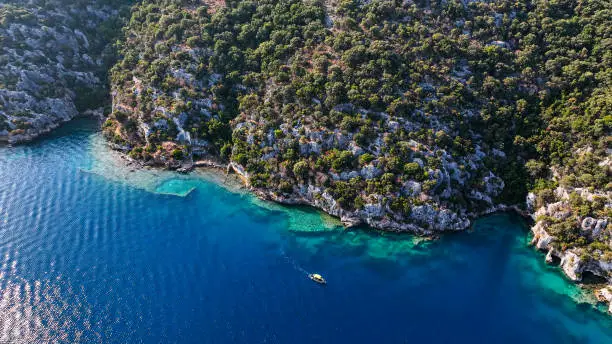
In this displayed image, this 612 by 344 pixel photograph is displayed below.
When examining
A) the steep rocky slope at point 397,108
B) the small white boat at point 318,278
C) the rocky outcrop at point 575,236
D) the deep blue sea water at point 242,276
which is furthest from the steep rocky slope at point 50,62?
the rocky outcrop at point 575,236

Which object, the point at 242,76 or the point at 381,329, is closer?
the point at 381,329

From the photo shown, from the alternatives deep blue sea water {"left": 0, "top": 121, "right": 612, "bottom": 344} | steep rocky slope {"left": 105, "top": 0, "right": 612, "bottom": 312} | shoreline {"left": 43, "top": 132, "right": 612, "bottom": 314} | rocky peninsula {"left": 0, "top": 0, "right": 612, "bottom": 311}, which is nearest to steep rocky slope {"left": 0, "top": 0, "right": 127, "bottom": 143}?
rocky peninsula {"left": 0, "top": 0, "right": 612, "bottom": 311}

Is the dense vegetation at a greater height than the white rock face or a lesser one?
greater

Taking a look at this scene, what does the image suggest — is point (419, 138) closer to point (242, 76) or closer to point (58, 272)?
point (242, 76)

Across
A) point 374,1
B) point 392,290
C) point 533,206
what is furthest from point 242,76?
point 533,206

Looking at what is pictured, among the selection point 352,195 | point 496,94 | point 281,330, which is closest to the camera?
point 281,330

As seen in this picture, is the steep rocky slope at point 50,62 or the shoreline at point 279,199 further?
the steep rocky slope at point 50,62

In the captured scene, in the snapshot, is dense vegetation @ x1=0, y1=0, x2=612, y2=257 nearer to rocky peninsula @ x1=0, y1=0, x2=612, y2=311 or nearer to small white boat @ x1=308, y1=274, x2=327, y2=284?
rocky peninsula @ x1=0, y1=0, x2=612, y2=311

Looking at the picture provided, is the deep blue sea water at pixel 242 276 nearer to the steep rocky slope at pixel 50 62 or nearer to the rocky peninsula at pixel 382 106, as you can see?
the rocky peninsula at pixel 382 106
